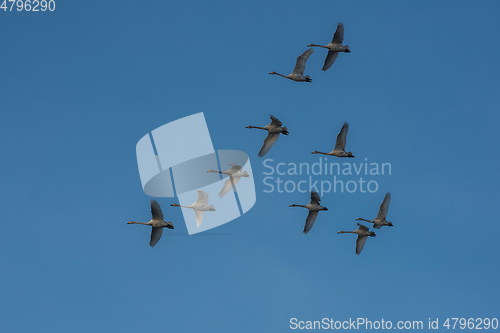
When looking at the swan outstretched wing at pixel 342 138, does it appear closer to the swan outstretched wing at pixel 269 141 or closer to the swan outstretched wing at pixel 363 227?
the swan outstretched wing at pixel 269 141

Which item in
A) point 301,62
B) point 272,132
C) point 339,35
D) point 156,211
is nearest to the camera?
point 156,211

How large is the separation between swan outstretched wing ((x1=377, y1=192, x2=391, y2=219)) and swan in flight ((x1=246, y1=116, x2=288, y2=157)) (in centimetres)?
1098

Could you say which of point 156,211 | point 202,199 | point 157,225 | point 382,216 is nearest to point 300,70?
point 202,199

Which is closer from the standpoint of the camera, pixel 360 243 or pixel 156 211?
pixel 156 211

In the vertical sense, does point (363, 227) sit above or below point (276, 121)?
below

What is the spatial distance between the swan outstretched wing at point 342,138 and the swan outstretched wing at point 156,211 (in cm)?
1588

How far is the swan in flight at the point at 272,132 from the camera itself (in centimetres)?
5651

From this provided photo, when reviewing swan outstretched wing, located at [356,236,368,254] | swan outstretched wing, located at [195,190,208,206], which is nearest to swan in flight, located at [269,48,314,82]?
swan outstretched wing, located at [195,190,208,206]

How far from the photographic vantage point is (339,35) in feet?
182

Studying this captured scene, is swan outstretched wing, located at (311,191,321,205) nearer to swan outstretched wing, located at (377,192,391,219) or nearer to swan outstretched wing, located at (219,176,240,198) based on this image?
swan outstretched wing, located at (377,192,391,219)

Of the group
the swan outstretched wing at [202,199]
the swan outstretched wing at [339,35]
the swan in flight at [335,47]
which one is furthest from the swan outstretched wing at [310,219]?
the swan outstretched wing at [339,35]

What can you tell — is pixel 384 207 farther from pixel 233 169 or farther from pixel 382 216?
pixel 233 169

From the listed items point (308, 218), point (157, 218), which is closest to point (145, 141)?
point (157, 218)

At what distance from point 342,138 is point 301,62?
7.28 meters
